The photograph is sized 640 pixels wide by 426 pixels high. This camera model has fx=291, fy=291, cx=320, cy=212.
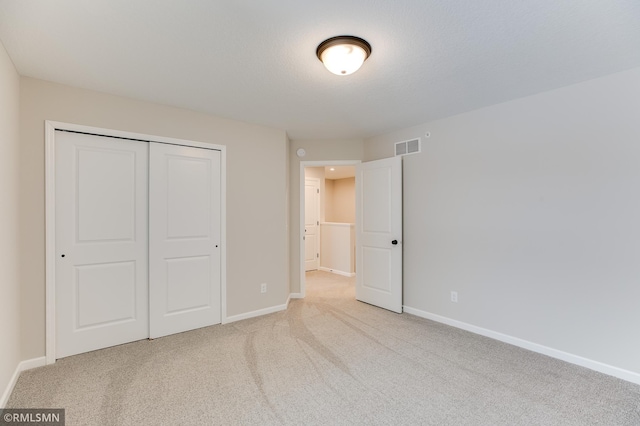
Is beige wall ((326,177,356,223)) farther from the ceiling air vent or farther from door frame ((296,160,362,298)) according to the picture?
the ceiling air vent

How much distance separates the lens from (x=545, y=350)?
267 centimetres

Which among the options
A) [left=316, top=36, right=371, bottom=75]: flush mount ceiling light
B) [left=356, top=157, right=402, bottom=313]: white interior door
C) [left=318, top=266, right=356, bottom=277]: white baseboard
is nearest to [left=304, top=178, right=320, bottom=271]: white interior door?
[left=318, top=266, right=356, bottom=277]: white baseboard

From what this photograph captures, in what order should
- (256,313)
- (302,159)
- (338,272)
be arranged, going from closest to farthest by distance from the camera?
1. (256,313)
2. (302,159)
3. (338,272)

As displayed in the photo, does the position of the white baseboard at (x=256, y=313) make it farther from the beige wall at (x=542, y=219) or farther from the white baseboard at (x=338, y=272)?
the white baseboard at (x=338, y=272)

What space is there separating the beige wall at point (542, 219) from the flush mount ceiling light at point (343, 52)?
187 centimetres

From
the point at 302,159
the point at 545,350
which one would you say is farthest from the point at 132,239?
the point at 545,350

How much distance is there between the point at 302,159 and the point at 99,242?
8.83 feet

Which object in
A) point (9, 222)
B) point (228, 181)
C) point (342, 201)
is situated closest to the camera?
point (9, 222)

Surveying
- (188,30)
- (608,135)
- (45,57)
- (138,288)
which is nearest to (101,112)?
(45,57)

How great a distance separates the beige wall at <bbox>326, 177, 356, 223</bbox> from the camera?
7152 millimetres

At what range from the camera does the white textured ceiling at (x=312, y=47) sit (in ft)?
5.35

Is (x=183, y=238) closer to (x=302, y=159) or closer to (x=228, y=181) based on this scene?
(x=228, y=181)

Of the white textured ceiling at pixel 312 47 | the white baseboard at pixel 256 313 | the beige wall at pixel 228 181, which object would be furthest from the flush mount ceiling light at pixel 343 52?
the white baseboard at pixel 256 313

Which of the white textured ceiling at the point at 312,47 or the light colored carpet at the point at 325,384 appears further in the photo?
the light colored carpet at the point at 325,384
